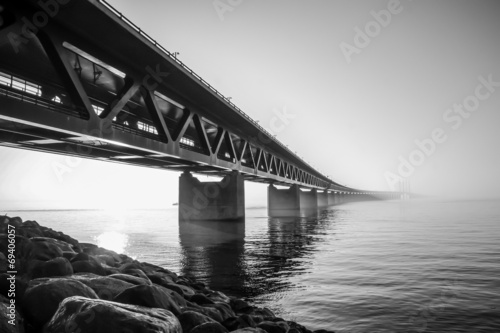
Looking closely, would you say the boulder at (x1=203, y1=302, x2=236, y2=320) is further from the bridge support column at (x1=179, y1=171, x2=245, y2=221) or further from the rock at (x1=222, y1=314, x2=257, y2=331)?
the bridge support column at (x1=179, y1=171, x2=245, y2=221)

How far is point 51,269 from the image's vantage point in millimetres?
6008

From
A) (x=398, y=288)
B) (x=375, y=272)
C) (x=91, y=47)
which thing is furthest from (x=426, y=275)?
(x=91, y=47)

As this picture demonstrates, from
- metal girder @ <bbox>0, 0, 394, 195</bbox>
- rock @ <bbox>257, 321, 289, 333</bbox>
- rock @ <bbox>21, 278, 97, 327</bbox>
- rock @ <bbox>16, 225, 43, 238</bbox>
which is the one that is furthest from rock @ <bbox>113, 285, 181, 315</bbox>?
metal girder @ <bbox>0, 0, 394, 195</bbox>

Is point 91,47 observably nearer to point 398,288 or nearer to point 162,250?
point 162,250

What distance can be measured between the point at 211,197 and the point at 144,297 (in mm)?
33575

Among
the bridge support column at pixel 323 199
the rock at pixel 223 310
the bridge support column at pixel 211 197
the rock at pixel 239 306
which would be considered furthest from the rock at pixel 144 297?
the bridge support column at pixel 323 199

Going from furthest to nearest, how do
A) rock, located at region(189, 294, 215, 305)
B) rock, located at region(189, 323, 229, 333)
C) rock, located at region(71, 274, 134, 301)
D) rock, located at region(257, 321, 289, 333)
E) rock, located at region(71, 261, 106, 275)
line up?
rock, located at region(189, 294, 215, 305) < rock, located at region(71, 261, 106, 275) < rock, located at region(257, 321, 289, 333) < rock, located at region(71, 274, 134, 301) < rock, located at region(189, 323, 229, 333)

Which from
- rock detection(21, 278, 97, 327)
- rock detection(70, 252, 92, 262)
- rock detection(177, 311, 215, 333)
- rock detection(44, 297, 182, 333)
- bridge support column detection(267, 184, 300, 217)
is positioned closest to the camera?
rock detection(44, 297, 182, 333)

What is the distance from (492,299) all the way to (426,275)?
2.99 m

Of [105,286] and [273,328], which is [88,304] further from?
[273,328]

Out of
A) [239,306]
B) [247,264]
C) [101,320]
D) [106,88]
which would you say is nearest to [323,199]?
[106,88]

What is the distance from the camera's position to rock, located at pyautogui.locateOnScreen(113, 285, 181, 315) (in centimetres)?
486

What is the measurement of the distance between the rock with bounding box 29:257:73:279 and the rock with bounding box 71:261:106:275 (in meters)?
0.83

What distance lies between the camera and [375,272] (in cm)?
1209
